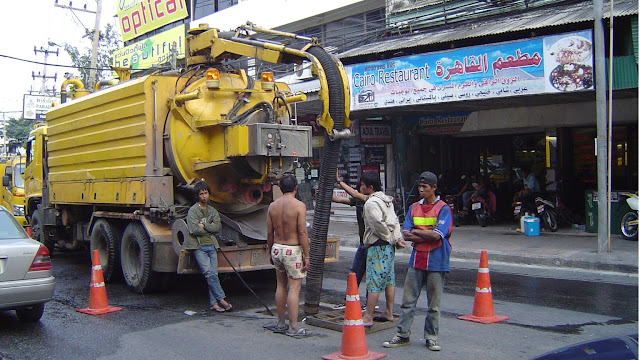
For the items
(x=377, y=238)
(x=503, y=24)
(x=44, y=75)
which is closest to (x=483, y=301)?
(x=377, y=238)

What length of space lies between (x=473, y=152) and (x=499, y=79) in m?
5.91

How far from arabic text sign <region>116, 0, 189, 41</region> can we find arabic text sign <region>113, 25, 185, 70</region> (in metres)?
0.52

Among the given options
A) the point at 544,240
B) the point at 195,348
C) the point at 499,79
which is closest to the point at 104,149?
the point at 195,348

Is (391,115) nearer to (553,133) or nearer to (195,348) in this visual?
(553,133)

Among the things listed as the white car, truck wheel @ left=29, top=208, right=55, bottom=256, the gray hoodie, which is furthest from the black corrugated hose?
truck wheel @ left=29, top=208, right=55, bottom=256

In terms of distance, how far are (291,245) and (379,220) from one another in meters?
0.94

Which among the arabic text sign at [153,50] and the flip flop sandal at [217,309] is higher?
the arabic text sign at [153,50]

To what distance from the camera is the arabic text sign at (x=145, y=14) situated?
26453mm

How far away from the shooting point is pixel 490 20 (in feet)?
48.2

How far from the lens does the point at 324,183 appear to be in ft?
22.8

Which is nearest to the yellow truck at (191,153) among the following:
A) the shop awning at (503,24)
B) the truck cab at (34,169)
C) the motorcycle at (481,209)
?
the truck cab at (34,169)

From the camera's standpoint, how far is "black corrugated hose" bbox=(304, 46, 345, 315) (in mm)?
6812

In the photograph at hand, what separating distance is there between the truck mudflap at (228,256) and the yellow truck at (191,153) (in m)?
0.01

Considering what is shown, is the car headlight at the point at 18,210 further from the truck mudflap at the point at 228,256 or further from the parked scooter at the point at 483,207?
the parked scooter at the point at 483,207
